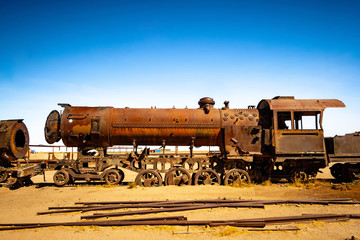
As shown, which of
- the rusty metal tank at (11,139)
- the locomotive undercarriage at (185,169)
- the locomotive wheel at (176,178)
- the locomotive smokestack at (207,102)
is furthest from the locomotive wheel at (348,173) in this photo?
the rusty metal tank at (11,139)

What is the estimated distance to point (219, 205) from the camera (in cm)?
688

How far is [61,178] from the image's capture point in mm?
10555

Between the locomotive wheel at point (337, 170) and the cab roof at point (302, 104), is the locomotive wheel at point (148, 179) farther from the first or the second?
the locomotive wheel at point (337, 170)

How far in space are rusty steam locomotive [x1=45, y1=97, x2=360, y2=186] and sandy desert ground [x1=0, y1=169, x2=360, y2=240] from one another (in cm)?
87

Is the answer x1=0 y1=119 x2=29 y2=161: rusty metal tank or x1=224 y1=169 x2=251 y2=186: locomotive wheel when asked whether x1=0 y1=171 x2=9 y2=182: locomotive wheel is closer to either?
x1=0 y1=119 x2=29 y2=161: rusty metal tank

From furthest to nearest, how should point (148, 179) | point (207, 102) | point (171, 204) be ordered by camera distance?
point (207, 102), point (148, 179), point (171, 204)

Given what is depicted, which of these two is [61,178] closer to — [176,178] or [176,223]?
[176,178]

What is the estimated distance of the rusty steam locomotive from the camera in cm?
1015

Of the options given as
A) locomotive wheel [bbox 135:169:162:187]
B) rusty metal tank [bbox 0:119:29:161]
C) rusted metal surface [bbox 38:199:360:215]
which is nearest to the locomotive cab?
rusted metal surface [bbox 38:199:360:215]

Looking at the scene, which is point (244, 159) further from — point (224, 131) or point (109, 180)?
point (109, 180)

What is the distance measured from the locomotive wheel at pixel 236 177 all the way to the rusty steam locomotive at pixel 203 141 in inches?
1.8

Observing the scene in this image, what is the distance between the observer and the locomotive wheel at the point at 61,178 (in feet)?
34.3

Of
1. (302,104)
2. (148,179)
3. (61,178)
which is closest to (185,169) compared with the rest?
(148,179)

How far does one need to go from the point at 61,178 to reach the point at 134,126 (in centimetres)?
436
